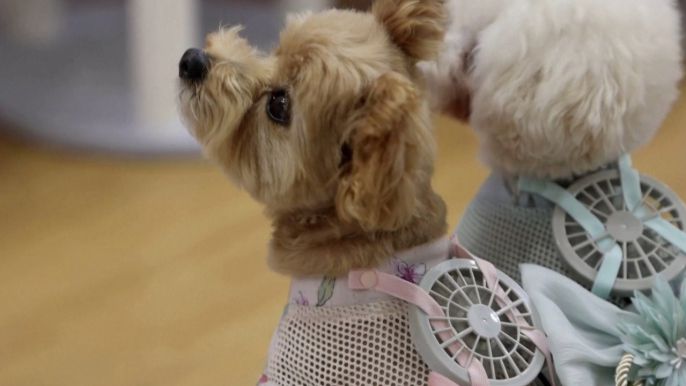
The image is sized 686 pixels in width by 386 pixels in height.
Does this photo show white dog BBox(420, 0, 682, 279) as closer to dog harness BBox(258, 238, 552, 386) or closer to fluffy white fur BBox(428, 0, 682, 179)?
fluffy white fur BBox(428, 0, 682, 179)

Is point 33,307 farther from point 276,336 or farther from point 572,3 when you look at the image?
point 572,3

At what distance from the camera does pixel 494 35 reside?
2.75 feet

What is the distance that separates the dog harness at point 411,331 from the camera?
66cm

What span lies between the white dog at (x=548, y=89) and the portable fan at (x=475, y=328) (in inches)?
6.3

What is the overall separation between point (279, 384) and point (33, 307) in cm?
69

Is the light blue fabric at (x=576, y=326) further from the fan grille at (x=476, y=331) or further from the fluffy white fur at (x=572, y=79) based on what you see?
the fluffy white fur at (x=572, y=79)

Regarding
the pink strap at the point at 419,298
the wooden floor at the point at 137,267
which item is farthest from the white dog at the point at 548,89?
the wooden floor at the point at 137,267

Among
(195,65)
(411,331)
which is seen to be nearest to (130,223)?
(195,65)

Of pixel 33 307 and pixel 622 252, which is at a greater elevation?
pixel 622 252

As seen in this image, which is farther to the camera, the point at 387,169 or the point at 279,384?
the point at 279,384

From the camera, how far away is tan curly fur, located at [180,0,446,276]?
63cm

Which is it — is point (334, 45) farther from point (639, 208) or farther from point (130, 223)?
point (130, 223)

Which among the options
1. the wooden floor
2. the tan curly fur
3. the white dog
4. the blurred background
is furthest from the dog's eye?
the wooden floor

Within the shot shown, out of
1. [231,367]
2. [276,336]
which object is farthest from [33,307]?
[276,336]
